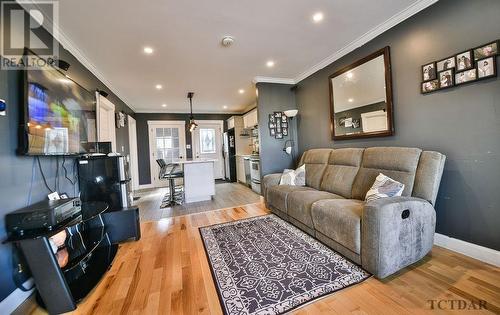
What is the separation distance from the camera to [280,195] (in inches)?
114

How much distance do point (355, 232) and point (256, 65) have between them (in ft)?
9.26

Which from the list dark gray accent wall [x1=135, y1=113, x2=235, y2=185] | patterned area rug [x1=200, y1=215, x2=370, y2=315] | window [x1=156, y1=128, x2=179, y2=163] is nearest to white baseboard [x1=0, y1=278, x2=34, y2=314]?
patterned area rug [x1=200, y1=215, x2=370, y2=315]

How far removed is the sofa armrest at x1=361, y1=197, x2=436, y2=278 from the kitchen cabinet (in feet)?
13.4

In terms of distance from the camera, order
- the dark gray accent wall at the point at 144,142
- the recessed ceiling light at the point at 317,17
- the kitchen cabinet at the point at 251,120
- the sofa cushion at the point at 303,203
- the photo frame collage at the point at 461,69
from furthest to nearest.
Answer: the dark gray accent wall at the point at 144,142 < the kitchen cabinet at the point at 251,120 < the sofa cushion at the point at 303,203 < the recessed ceiling light at the point at 317,17 < the photo frame collage at the point at 461,69

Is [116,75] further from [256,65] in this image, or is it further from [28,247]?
[28,247]

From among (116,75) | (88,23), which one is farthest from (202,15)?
(116,75)

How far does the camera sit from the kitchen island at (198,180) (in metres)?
4.27

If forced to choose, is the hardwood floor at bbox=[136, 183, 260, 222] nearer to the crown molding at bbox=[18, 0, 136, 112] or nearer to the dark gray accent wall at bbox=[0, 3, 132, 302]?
the dark gray accent wall at bbox=[0, 3, 132, 302]

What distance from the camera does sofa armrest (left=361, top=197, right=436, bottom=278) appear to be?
153 cm

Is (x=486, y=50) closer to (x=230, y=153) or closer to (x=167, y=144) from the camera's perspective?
(x=230, y=153)

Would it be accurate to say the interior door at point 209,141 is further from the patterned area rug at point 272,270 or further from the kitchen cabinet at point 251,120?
the patterned area rug at point 272,270

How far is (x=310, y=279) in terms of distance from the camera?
5.30ft

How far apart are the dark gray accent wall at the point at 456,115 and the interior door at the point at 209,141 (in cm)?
542
